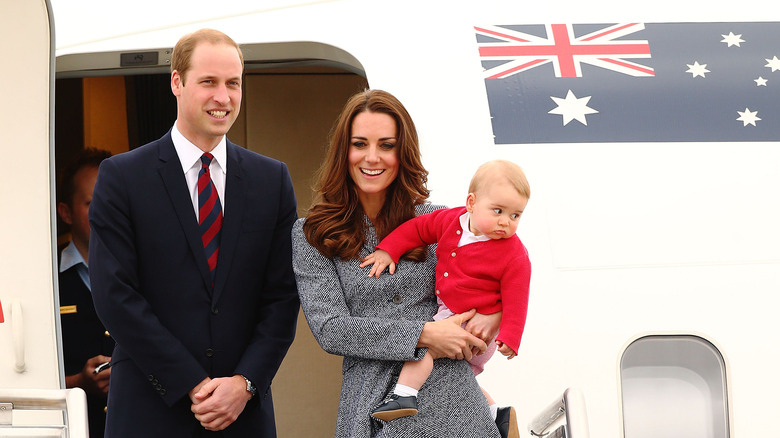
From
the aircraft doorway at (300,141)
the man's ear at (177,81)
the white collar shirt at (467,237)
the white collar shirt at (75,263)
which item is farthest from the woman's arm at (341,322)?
the aircraft doorway at (300,141)

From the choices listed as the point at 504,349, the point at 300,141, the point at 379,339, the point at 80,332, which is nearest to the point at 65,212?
the point at 80,332

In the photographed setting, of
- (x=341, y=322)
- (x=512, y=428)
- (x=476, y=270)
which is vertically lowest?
(x=512, y=428)

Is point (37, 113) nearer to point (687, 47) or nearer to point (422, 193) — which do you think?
point (422, 193)

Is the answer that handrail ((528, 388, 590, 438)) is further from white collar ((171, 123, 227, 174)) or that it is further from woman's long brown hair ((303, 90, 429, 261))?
white collar ((171, 123, 227, 174))

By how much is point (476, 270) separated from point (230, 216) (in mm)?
793

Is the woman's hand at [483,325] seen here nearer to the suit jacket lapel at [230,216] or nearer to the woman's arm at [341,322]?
the woman's arm at [341,322]

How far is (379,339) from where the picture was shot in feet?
7.88

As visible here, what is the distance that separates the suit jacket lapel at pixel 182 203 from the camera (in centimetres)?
266

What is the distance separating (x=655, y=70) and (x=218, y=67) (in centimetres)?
185

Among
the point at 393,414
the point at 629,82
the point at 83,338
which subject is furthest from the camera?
the point at 83,338

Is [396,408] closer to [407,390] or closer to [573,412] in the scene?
[407,390]

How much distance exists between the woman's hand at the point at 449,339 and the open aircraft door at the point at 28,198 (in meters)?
1.30

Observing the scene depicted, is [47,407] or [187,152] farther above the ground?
[187,152]

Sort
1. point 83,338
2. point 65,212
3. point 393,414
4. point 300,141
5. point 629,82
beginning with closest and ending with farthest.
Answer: point 393,414, point 629,82, point 83,338, point 65,212, point 300,141
